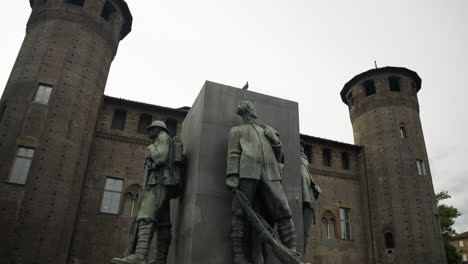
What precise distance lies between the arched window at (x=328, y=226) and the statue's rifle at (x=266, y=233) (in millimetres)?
20673

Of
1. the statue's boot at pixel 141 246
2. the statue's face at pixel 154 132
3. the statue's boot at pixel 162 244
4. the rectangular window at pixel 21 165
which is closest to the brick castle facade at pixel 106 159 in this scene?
the rectangular window at pixel 21 165

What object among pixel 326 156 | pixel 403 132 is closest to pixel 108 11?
pixel 326 156

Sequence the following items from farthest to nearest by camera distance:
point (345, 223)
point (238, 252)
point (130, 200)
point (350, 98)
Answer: point (350, 98) → point (345, 223) → point (130, 200) → point (238, 252)

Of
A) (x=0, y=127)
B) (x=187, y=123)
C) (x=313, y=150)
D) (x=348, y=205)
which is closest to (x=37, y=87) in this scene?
(x=0, y=127)

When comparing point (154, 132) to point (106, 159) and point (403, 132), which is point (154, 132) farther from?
point (403, 132)

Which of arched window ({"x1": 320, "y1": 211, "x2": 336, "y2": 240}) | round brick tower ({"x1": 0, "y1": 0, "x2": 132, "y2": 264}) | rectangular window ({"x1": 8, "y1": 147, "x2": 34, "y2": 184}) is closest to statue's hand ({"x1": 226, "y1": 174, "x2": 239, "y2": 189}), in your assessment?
round brick tower ({"x1": 0, "y1": 0, "x2": 132, "y2": 264})

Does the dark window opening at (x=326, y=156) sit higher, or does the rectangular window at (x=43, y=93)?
the dark window opening at (x=326, y=156)

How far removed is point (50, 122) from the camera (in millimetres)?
17594

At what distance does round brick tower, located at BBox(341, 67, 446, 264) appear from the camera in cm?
2258

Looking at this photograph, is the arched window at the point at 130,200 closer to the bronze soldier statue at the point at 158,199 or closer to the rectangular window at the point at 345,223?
the rectangular window at the point at 345,223

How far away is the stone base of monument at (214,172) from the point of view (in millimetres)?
4340

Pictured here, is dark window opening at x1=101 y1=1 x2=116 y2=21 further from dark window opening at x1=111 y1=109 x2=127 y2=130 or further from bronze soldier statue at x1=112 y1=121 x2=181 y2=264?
bronze soldier statue at x1=112 y1=121 x2=181 y2=264

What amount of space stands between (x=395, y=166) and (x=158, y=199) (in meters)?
22.9

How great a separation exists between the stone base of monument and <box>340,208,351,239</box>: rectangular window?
20444 millimetres
